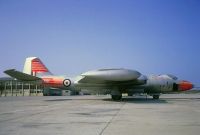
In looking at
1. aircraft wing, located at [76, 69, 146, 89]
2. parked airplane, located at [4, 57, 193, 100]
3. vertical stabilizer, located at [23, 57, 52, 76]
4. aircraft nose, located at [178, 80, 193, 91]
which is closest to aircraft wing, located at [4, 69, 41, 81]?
parked airplane, located at [4, 57, 193, 100]

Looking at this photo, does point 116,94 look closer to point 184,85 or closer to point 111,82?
point 111,82

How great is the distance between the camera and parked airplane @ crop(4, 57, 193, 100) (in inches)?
909

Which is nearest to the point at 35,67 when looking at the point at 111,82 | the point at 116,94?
the point at 111,82

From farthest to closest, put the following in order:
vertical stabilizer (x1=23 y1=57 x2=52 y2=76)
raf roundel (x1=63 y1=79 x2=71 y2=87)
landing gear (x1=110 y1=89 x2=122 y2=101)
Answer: vertical stabilizer (x1=23 y1=57 x2=52 y2=76)
raf roundel (x1=63 y1=79 x2=71 y2=87)
landing gear (x1=110 y1=89 x2=122 y2=101)

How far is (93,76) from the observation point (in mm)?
23047

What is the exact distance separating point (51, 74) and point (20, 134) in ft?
71.8

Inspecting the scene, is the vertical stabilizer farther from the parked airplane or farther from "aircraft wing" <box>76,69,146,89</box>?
"aircraft wing" <box>76,69,146,89</box>

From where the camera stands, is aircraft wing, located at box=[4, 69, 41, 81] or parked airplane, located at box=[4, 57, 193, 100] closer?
parked airplane, located at box=[4, 57, 193, 100]

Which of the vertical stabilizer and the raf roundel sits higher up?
the vertical stabilizer

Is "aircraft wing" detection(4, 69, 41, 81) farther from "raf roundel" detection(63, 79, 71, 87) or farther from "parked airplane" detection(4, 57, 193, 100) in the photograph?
"raf roundel" detection(63, 79, 71, 87)

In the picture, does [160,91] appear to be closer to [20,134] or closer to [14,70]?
[14,70]

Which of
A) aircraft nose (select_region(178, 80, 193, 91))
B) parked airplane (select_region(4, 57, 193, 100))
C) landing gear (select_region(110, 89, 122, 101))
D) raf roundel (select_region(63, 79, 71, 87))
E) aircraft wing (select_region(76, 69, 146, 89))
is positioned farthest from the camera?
aircraft nose (select_region(178, 80, 193, 91))

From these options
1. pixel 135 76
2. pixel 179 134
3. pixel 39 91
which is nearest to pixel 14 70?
pixel 135 76

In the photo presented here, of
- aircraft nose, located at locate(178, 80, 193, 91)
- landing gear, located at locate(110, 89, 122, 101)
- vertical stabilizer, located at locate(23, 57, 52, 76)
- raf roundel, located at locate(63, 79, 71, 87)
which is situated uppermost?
vertical stabilizer, located at locate(23, 57, 52, 76)
